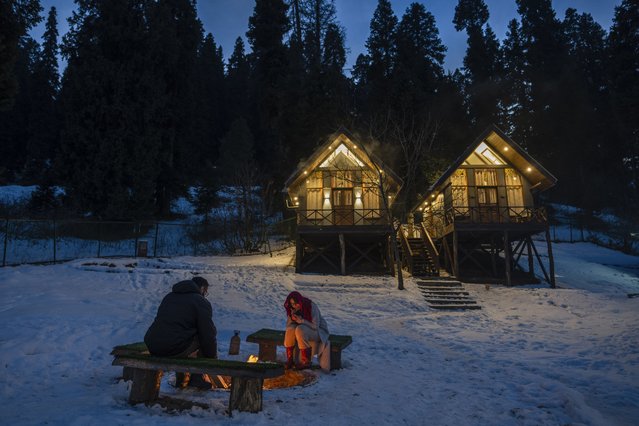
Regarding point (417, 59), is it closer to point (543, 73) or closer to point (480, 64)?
point (480, 64)

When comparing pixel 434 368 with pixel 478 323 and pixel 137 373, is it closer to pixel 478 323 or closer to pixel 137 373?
pixel 137 373

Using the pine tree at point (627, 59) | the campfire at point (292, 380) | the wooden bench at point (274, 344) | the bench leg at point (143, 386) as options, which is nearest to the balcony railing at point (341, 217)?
the wooden bench at point (274, 344)

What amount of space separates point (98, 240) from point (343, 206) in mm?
14051

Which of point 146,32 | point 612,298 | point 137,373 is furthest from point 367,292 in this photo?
point 146,32

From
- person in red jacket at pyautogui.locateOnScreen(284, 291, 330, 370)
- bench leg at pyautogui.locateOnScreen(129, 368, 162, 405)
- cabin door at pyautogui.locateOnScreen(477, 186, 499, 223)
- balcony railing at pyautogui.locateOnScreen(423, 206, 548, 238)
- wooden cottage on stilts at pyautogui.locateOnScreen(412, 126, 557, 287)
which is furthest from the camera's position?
cabin door at pyautogui.locateOnScreen(477, 186, 499, 223)

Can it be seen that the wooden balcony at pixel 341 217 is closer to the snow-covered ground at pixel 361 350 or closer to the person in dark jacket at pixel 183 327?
the snow-covered ground at pixel 361 350

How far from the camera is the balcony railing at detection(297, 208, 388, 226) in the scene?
2142 centimetres

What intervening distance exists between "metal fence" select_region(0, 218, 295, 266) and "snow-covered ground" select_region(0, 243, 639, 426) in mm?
3515

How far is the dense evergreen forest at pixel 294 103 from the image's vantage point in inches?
1014

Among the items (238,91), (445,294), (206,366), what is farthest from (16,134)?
(206,366)

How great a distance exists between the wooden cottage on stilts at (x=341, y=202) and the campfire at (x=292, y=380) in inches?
558

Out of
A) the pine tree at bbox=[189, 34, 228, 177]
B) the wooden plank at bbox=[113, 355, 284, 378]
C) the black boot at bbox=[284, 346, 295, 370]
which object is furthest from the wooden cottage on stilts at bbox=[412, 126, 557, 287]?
the pine tree at bbox=[189, 34, 228, 177]

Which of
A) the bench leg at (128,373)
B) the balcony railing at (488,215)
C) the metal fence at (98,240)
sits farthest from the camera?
the balcony railing at (488,215)

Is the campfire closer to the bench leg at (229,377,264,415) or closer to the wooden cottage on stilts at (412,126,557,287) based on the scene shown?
the bench leg at (229,377,264,415)
